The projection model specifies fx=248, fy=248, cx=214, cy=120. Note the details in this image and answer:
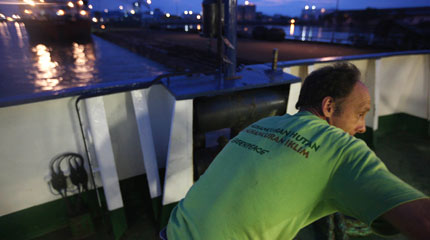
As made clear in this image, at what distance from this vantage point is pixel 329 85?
140 centimetres

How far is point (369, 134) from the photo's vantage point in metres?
4.88

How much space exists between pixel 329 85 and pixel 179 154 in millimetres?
1877

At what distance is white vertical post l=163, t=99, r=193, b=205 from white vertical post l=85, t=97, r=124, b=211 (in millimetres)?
603

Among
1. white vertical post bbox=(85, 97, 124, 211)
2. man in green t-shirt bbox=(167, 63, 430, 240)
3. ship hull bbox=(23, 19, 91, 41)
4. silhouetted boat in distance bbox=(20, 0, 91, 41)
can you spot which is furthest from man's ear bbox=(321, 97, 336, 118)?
ship hull bbox=(23, 19, 91, 41)

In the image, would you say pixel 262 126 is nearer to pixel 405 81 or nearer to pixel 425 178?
pixel 425 178

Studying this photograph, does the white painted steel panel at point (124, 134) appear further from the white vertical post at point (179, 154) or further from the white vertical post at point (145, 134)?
the white vertical post at point (179, 154)

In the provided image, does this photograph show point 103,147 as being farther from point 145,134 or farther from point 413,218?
point 413,218

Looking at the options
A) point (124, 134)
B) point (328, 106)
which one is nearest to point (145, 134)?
point (124, 134)

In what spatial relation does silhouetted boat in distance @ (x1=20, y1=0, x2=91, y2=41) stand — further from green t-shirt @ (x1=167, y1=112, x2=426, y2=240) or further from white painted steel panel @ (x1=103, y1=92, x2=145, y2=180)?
green t-shirt @ (x1=167, y1=112, x2=426, y2=240)

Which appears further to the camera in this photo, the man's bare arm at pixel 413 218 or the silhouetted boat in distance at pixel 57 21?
the silhouetted boat in distance at pixel 57 21

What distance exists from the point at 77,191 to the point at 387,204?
324cm

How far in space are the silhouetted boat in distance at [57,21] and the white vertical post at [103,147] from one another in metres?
16.7

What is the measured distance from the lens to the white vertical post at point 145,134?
2.88m

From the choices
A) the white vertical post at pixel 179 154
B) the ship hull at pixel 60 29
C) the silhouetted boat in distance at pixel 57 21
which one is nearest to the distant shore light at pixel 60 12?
the silhouetted boat in distance at pixel 57 21
